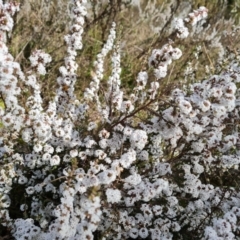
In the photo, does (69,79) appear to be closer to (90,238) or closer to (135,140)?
(135,140)

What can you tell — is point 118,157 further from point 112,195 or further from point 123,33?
point 123,33

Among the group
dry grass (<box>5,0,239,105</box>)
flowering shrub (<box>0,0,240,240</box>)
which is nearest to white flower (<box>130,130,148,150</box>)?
flowering shrub (<box>0,0,240,240</box>)

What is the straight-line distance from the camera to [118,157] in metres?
2.70

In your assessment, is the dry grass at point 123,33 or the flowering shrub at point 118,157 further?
the dry grass at point 123,33

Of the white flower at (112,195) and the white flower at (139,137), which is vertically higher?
the white flower at (139,137)

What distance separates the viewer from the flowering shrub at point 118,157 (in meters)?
2.39

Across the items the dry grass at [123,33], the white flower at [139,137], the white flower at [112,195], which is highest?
the dry grass at [123,33]

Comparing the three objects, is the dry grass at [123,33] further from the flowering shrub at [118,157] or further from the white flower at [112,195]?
the white flower at [112,195]

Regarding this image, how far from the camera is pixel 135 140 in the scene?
2.48 metres

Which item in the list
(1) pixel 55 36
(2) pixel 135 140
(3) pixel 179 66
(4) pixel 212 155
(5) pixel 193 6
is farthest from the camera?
(5) pixel 193 6

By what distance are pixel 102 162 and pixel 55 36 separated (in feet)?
7.59

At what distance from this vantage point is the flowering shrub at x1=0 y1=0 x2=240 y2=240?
7.85ft

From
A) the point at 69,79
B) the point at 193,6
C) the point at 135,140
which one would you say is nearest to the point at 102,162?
the point at 135,140

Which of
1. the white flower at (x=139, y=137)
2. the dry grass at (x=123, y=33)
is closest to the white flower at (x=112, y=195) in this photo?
the white flower at (x=139, y=137)
